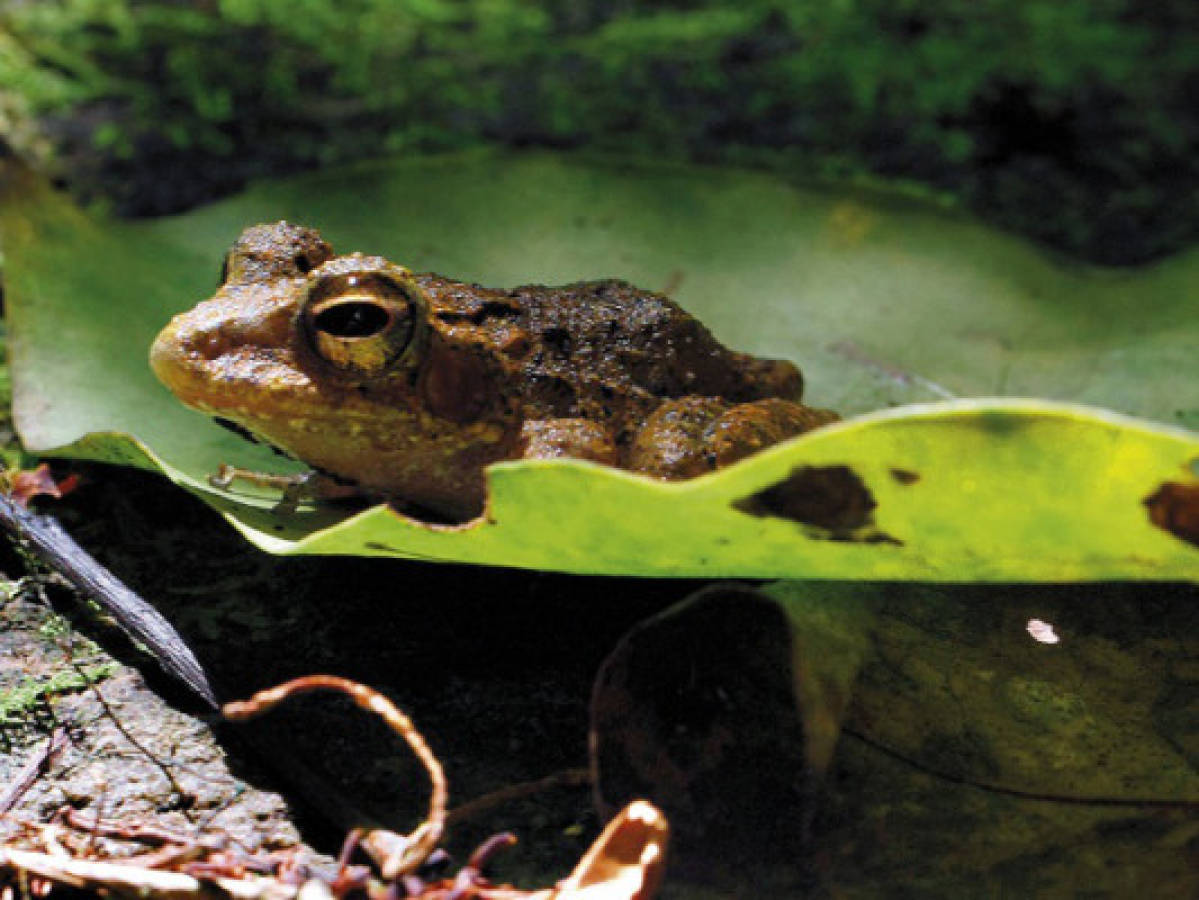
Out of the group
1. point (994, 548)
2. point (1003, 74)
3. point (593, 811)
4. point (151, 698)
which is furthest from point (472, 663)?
point (1003, 74)

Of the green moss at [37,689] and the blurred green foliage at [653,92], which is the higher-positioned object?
the blurred green foliage at [653,92]

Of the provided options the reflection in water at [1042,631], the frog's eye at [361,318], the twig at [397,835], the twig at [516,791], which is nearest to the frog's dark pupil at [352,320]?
the frog's eye at [361,318]

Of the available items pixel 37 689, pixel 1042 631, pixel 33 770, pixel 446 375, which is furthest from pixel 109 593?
pixel 1042 631

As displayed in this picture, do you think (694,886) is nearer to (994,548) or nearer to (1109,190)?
(994,548)

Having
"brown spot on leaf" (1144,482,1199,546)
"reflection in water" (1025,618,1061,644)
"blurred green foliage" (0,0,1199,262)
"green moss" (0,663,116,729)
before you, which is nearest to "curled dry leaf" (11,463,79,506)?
"green moss" (0,663,116,729)

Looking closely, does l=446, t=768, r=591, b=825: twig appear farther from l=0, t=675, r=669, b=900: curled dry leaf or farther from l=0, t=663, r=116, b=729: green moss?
l=0, t=663, r=116, b=729: green moss

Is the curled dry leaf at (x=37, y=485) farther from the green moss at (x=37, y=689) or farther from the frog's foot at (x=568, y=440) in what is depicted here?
the frog's foot at (x=568, y=440)

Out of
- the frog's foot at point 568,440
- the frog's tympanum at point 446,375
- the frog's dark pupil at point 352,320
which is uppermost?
the frog's dark pupil at point 352,320
